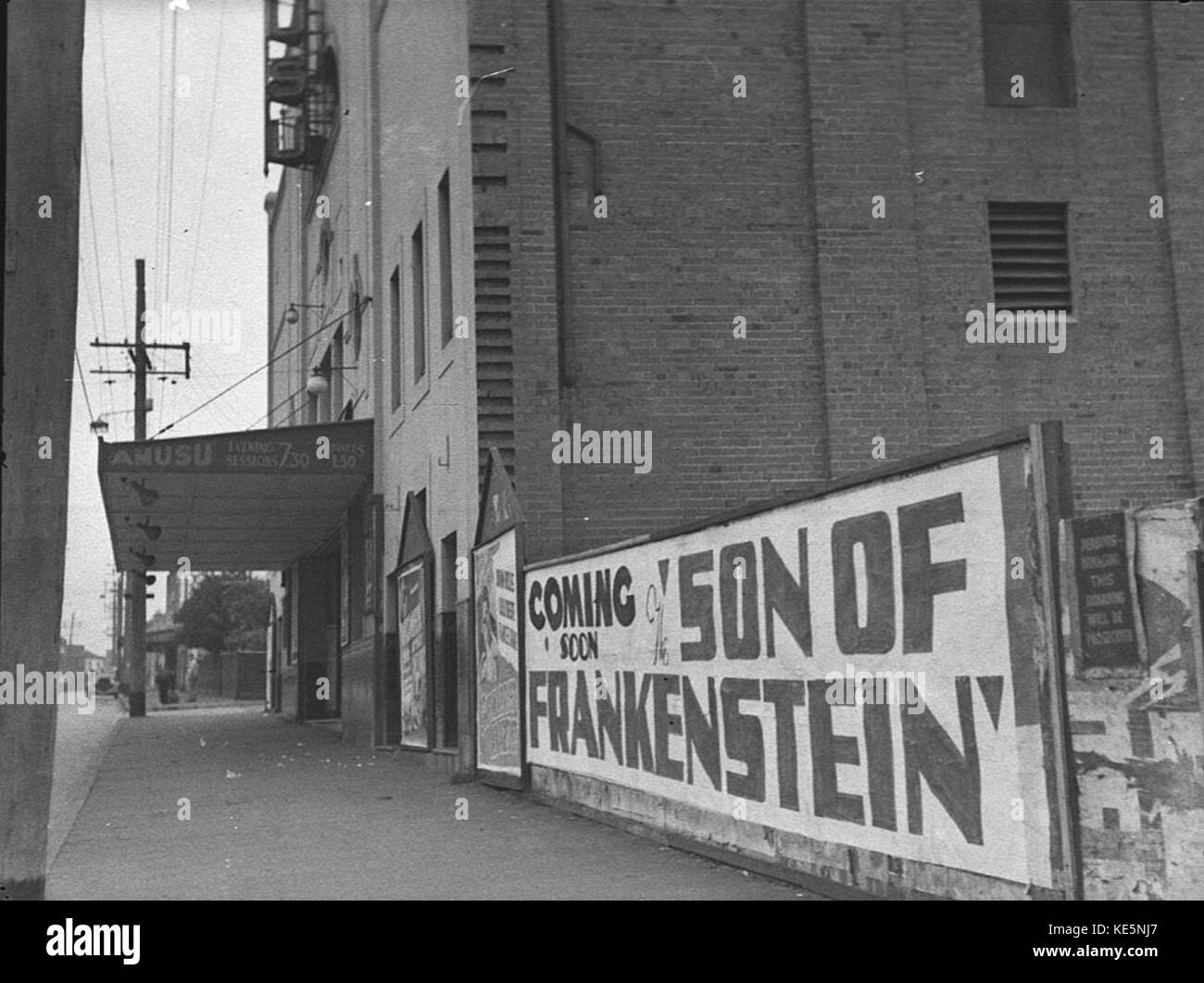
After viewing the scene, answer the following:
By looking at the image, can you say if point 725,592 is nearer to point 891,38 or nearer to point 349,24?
point 891,38

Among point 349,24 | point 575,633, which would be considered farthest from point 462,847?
point 349,24

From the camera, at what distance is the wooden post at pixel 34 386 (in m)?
5.30

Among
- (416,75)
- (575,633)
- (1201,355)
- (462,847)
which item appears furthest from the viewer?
(416,75)

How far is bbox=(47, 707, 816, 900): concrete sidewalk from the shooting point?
8.26 meters

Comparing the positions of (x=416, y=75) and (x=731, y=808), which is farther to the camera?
(x=416, y=75)

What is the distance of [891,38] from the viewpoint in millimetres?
15039

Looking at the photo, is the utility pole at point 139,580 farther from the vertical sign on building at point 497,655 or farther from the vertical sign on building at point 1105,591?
the vertical sign on building at point 1105,591

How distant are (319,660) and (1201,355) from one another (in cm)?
2187

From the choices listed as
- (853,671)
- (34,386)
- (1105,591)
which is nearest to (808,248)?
(853,671)

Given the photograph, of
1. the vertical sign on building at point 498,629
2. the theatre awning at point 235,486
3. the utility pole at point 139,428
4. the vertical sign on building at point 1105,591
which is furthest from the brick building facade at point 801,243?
the utility pole at point 139,428

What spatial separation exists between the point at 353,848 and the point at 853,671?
4.43 m

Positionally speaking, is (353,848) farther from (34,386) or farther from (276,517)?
(276,517)

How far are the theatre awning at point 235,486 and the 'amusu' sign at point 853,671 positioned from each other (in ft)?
32.9
